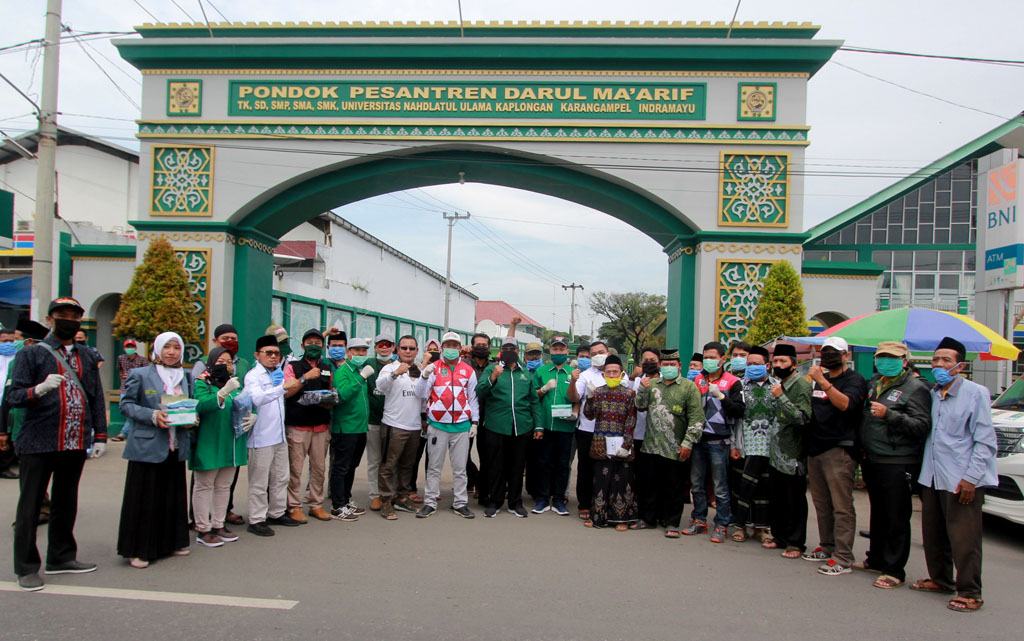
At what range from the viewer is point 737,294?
11.1m

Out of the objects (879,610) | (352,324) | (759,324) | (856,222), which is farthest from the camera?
(856,222)

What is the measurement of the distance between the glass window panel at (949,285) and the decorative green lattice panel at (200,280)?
2042 cm

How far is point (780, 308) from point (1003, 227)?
390 centimetres

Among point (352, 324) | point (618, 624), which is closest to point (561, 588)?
point (618, 624)

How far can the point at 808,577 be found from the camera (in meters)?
5.44

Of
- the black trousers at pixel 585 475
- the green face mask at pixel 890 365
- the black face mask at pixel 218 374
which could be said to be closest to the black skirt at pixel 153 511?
the black face mask at pixel 218 374

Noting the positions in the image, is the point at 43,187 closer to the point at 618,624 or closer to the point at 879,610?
the point at 618,624

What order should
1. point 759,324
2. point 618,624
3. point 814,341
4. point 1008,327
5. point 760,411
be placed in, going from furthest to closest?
point 1008,327 < point 759,324 < point 814,341 < point 760,411 < point 618,624

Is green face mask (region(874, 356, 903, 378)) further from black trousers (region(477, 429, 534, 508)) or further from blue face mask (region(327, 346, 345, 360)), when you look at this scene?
blue face mask (region(327, 346, 345, 360))

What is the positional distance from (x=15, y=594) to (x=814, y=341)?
770cm

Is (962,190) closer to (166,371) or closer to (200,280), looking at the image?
(200,280)

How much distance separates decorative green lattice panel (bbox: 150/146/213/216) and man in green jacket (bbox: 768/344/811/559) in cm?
968

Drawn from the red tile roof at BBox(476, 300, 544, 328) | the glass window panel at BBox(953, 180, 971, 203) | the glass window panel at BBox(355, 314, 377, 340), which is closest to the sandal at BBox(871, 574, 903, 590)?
the glass window panel at BBox(355, 314, 377, 340)

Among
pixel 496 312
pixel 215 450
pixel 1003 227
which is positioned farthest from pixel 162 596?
pixel 496 312
